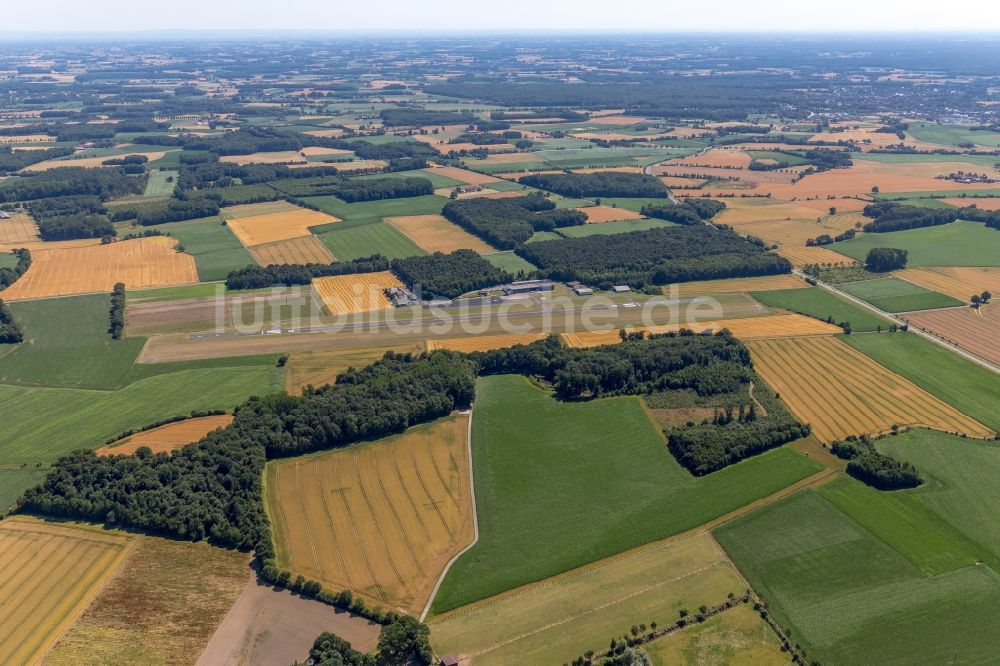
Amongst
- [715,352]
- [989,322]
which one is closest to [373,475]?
[715,352]

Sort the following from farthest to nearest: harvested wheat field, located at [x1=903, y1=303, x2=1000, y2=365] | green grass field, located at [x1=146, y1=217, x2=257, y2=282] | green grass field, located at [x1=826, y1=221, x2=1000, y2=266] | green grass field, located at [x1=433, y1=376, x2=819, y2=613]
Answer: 1. green grass field, located at [x1=826, y1=221, x2=1000, y2=266]
2. green grass field, located at [x1=146, y1=217, x2=257, y2=282]
3. harvested wheat field, located at [x1=903, y1=303, x2=1000, y2=365]
4. green grass field, located at [x1=433, y1=376, x2=819, y2=613]

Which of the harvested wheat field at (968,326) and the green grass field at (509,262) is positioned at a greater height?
the harvested wheat field at (968,326)

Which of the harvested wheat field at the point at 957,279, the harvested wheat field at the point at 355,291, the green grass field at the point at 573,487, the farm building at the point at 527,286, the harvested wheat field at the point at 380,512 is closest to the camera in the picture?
the harvested wheat field at the point at 380,512

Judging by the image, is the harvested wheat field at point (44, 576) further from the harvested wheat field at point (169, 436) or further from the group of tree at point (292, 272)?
the group of tree at point (292, 272)

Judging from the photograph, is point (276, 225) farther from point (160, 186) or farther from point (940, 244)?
point (940, 244)

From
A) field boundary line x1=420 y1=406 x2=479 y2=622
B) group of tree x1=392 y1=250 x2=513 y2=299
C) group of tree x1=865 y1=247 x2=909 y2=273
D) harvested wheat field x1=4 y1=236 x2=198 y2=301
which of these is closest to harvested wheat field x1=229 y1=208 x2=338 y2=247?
harvested wheat field x1=4 y1=236 x2=198 y2=301

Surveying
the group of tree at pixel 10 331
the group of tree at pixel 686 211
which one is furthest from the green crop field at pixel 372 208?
the group of tree at pixel 10 331

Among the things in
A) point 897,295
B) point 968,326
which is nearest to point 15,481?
point 968,326

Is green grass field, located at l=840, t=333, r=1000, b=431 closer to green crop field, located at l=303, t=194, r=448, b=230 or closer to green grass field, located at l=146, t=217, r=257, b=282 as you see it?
green crop field, located at l=303, t=194, r=448, b=230
